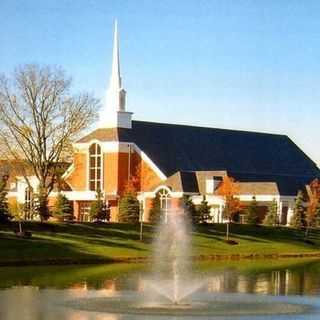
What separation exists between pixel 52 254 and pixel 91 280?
12757mm

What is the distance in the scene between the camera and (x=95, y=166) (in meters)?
89.8

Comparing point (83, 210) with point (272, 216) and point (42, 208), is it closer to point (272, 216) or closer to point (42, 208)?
point (272, 216)

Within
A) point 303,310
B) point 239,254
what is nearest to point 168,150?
point 239,254

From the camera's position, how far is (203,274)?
43.4m

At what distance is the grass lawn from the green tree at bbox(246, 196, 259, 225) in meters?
3.29

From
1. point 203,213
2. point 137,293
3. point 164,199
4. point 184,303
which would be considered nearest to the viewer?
point 184,303

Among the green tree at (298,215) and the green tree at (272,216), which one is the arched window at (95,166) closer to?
the green tree at (272,216)

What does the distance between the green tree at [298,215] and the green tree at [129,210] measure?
14.3 meters

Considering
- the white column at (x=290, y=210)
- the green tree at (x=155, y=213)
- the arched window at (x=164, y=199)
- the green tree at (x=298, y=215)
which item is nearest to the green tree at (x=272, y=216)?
the green tree at (x=298, y=215)

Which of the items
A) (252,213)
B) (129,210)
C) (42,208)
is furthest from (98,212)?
(252,213)

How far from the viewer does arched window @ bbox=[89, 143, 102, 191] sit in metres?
89.4

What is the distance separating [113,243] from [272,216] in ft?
81.3

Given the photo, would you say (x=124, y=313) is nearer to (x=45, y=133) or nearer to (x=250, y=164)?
(x=45, y=133)

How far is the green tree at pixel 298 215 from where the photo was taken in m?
77.0
